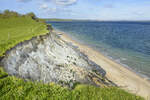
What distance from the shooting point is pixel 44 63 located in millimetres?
10109

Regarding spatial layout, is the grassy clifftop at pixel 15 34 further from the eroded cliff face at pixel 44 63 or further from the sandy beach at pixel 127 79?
the sandy beach at pixel 127 79

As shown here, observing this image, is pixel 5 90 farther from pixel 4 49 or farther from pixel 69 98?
pixel 4 49

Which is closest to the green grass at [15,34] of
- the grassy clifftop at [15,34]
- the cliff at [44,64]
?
the grassy clifftop at [15,34]

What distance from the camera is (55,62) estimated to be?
10.7m

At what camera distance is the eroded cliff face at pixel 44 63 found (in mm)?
8516

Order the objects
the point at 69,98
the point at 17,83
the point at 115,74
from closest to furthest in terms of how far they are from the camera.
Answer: the point at 69,98 → the point at 17,83 → the point at 115,74

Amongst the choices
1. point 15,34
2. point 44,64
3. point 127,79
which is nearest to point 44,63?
point 44,64

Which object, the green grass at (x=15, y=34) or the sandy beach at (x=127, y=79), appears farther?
the sandy beach at (x=127, y=79)

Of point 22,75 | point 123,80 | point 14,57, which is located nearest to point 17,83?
point 22,75

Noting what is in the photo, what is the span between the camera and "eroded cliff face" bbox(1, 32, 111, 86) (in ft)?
27.9

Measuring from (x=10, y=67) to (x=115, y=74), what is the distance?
14.2 metres

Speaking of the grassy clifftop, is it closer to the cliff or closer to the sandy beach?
the cliff

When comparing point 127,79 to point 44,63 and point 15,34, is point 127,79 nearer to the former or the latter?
point 44,63

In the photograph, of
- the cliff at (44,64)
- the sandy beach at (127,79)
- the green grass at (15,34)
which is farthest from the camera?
the sandy beach at (127,79)
